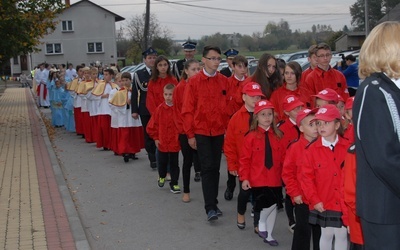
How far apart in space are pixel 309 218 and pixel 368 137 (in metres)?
2.32

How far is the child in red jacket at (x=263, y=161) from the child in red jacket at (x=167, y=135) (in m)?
2.64

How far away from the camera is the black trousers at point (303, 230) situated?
528cm

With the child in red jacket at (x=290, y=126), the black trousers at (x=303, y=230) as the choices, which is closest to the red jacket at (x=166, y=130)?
the child in red jacket at (x=290, y=126)

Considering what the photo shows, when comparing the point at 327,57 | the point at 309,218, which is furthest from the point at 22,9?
the point at 309,218

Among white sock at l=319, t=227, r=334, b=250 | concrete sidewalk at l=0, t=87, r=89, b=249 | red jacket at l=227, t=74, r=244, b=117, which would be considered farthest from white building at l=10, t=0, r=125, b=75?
white sock at l=319, t=227, r=334, b=250

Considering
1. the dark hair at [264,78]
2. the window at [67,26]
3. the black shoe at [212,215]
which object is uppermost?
the window at [67,26]

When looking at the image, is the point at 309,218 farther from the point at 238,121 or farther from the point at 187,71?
the point at 187,71

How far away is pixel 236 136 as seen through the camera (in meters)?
6.59

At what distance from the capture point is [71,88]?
16172mm

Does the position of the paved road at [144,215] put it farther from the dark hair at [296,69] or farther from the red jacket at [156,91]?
the dark hair at [296,69]

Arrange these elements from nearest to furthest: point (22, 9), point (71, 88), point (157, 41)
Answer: point (71, 88)
point (22, 9)
point (157, 41)

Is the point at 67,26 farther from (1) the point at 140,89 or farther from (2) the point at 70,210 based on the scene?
(2) the point at 70,210

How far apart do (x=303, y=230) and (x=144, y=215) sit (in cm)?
294

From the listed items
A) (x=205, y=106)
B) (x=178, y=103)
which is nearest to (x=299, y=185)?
(x=205, y=106)
